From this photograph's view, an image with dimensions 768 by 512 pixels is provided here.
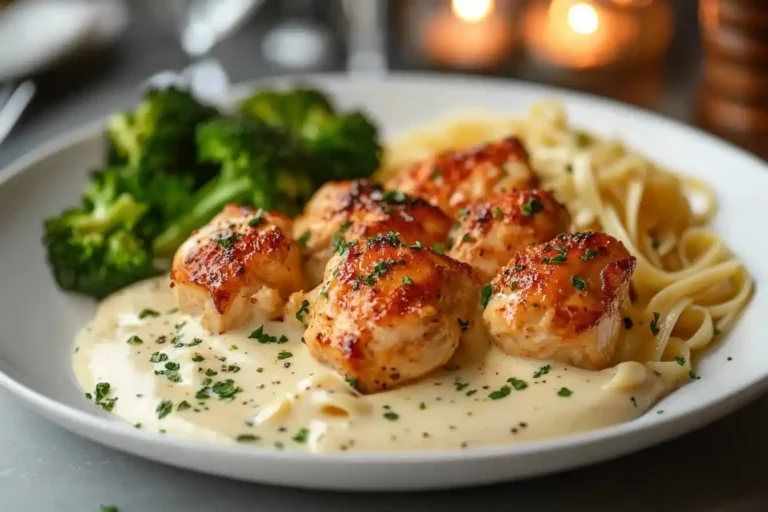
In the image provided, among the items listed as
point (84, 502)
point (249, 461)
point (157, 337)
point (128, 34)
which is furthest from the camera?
point (128, 34)

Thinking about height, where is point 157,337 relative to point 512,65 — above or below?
below

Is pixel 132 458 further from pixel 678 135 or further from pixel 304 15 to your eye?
pixel 304 15

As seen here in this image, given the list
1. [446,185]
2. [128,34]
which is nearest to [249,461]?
[446,185]

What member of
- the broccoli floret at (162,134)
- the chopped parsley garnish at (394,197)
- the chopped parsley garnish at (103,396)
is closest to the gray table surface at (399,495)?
the chopped parsley garnish at (103,396)

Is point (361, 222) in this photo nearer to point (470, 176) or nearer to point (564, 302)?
point (470, 176)

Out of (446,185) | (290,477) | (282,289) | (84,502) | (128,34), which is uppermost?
(128,34)

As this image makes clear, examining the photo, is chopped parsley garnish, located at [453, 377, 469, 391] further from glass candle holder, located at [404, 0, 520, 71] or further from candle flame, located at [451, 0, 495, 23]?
candle flame, located at [451, 0, 495, 23]

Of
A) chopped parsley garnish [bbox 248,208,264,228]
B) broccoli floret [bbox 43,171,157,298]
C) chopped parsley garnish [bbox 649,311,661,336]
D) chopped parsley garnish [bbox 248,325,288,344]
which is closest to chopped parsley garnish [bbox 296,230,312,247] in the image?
chopped parsley garnish [bbox 248,208,264,228]

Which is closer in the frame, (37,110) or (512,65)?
(37,110)
